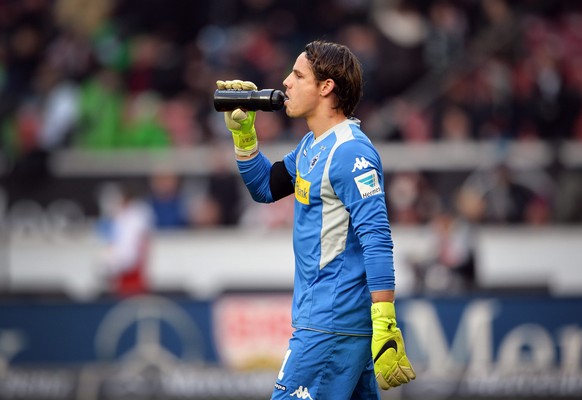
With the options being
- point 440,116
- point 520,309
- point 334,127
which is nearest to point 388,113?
point 440,116

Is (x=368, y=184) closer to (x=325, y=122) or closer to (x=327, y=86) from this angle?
(x=325, y=122)

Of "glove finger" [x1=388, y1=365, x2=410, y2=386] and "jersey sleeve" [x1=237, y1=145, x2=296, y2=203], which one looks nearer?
"glove finger" [x1=388, y1=365, x2=410, y2=386]

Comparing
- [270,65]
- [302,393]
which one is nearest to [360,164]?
[302,393]

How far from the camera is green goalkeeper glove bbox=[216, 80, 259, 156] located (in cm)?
563

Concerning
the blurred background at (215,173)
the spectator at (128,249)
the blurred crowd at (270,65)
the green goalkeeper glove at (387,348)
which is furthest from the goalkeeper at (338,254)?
the blurred crowd at (270,65)

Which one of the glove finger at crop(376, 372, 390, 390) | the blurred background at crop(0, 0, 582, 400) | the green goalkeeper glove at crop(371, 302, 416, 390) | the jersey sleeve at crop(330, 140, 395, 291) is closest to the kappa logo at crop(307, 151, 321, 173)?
the jersey sleeve at crop(330, 140, 395, 291)

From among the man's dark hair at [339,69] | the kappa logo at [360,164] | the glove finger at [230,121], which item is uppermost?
the man's dark hair at [339,69]

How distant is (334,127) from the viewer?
5496 mm

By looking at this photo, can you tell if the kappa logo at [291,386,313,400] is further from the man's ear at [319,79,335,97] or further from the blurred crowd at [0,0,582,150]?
the blurred crowd at [0,0,582,150]

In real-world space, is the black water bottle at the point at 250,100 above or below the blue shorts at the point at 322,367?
above

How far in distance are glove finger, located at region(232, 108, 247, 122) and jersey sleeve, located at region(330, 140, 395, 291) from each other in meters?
0.58

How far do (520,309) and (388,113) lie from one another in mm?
4301

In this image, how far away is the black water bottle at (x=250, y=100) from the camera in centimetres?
549

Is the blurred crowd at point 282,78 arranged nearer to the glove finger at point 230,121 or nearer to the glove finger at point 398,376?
the glove finger at point 230,121
